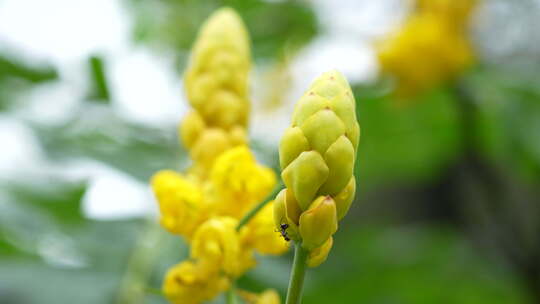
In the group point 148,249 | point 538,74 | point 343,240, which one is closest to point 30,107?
point 148,249

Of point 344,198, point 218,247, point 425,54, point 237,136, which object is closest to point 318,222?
point 344,198

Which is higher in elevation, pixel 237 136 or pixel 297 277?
pixel 237 136

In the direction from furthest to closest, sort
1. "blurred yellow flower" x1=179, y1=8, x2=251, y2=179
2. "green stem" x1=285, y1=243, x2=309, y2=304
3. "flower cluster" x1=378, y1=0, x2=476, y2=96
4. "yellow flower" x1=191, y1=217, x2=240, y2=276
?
1. "flower cluster" x1=378, y1=0, x2=476, y2=96
2. "blurred yellow flower" x1=179, y1=8, x2=251, y2=179
3. "yellow flower" x1=191, y1=217, x2=240, y2=276
4. "green stem" x1=285, y1=243, x2=309, y2=304

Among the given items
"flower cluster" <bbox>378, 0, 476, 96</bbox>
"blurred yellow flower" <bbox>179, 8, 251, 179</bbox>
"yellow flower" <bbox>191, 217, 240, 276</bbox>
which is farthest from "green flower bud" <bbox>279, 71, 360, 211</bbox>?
"flower cluster" <bbox>378, 0, 476, 96</bbox>

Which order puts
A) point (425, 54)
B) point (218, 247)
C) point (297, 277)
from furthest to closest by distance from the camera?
point (425, 54) → point (218, 247) → point (297, 277)

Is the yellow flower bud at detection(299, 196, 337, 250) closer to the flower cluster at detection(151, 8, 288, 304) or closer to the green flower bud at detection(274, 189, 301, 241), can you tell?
the green flower bud at detection(274, 189, 301, 241)

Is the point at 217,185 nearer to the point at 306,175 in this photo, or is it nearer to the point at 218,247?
the point at 218,247

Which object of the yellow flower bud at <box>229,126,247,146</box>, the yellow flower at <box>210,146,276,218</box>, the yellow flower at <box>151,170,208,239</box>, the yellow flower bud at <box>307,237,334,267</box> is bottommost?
the yellow flower bud at <box>307,237,334,267</box>

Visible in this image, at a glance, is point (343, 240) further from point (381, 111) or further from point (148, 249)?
point (148, 249)
